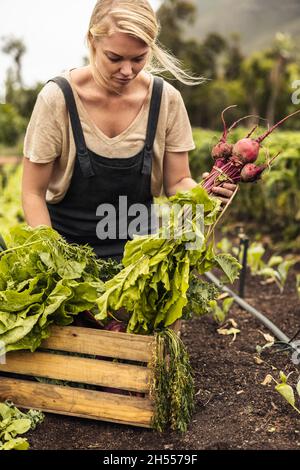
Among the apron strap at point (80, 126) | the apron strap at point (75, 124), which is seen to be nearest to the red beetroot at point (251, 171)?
the apron strap at point (80, 126)

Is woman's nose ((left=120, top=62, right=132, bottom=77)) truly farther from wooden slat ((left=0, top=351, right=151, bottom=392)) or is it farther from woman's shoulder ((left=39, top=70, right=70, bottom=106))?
wooden slat ((left=0, top=351, right=151, bottom=392))

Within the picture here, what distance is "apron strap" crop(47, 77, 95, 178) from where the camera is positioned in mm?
3029

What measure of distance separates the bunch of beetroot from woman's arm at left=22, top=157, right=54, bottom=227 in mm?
874

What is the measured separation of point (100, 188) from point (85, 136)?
301 mm

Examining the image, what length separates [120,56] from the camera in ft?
8.87

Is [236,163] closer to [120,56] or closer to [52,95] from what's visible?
[120,56]

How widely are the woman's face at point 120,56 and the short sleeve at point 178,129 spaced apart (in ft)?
1.34

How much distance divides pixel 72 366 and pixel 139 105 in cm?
138

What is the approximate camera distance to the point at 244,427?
2543 millimetres

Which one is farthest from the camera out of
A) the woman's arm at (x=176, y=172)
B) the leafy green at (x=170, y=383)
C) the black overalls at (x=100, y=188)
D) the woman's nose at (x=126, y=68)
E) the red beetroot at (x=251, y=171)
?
the woman's arm at (x=176, y=172)

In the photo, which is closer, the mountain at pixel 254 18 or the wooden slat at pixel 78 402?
the wooden slat at pixel 78 402

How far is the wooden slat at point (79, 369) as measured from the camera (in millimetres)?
2527

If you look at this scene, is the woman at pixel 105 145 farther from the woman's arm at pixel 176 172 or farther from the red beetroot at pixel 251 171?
the red beetroot at pixel 251 171
